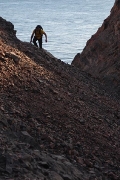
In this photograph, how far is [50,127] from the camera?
32.6 feet

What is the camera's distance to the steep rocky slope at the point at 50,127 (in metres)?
7.92

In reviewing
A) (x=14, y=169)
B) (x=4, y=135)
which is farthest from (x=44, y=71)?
(x=14, y=169)

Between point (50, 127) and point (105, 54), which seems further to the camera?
point (105, 54)

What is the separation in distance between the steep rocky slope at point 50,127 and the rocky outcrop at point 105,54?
7.16 m

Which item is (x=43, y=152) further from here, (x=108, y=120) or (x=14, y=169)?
(x=108, y=120)

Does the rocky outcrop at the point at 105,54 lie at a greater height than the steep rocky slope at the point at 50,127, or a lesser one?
greater

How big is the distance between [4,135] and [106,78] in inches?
490

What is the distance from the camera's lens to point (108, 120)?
12.0m

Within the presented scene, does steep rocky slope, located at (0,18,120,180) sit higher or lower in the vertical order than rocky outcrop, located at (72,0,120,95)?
lower

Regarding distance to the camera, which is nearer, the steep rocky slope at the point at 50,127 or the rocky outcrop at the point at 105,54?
the steep rocky slope at the point at 50,127

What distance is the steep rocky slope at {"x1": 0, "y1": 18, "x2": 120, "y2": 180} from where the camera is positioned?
7.92 metres

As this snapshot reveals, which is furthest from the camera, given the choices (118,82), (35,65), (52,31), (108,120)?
(52,31)

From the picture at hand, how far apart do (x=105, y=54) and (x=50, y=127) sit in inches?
507

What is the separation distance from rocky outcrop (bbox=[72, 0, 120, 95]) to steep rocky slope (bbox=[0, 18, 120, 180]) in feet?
23.5
